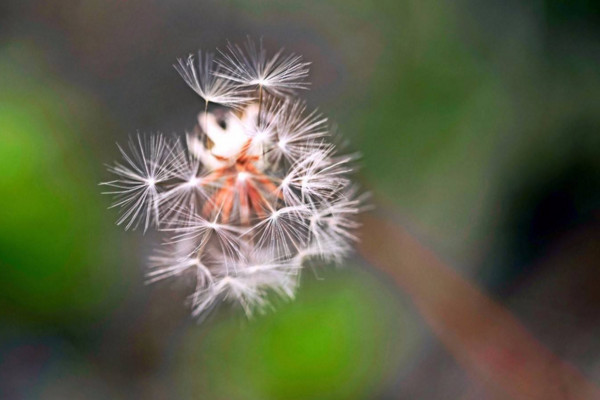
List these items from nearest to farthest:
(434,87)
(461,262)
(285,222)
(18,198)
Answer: (285,222) < (18,198) < (434,87) < (461,262)

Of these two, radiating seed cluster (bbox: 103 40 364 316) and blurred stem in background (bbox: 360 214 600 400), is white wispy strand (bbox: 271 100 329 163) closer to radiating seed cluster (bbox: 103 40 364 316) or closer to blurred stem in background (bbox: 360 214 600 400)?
radiating seed cluster (bbox: 103 40 364 316)

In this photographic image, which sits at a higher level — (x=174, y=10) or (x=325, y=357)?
(x=174, y=10)

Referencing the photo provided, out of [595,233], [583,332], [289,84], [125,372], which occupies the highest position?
[125,372]

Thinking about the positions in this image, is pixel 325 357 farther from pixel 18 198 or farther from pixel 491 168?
pixel 18 198

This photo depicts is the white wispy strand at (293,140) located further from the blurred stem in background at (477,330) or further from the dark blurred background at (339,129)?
the blurred stem in background at (477,330)

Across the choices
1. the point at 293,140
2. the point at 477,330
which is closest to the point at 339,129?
the point at 293,140

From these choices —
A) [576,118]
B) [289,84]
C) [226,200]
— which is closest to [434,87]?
[576,118]

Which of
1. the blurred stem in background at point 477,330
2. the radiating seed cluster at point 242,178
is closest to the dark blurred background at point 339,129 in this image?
the blurred stem in background at point 477,330

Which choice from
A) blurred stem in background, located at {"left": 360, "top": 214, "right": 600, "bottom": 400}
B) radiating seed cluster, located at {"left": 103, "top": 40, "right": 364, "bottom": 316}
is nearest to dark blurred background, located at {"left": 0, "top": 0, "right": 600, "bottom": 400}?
blurred stem in background, located at {"left": 360, "top": 214, "right": 600, "bottom": 400}
